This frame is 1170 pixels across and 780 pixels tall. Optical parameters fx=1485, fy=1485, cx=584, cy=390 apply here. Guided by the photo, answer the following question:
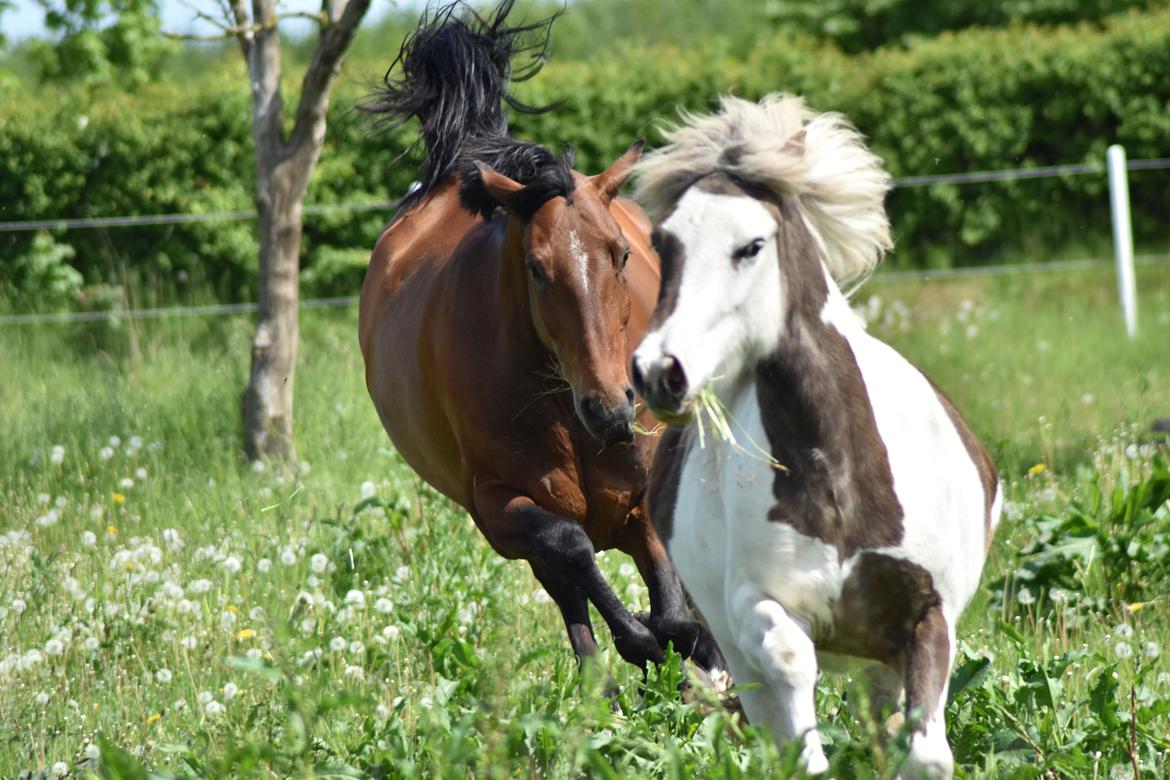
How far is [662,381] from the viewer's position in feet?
10.0

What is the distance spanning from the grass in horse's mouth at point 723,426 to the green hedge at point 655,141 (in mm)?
9785

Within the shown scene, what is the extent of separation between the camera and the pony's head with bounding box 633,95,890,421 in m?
3.11

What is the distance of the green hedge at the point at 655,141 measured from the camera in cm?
1288

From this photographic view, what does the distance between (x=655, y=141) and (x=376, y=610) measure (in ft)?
31.0

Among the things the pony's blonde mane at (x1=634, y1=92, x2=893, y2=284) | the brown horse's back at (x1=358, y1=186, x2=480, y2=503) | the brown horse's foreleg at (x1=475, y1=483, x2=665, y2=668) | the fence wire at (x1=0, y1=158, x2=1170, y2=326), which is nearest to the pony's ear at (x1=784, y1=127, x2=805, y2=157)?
the pony's blonde mane at (x1=634, y1=92, x2=893, y2=284)

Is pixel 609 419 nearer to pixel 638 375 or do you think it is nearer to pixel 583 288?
pixel 583 288

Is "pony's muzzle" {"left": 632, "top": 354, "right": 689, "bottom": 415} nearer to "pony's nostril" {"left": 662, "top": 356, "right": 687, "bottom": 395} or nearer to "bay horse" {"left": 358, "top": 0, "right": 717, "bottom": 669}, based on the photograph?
"pony's nostril" {"left": 662, "top": 356, "right": 687, "bottom": 395}

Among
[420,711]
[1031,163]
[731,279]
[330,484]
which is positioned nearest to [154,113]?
[330,484]

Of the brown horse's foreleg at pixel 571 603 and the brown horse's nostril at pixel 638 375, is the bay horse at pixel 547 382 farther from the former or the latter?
the brown horse's nostril at pixel 638 375

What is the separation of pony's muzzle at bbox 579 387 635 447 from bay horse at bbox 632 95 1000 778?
0.77 metres

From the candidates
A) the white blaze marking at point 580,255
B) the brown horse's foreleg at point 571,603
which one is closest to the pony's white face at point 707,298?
the white blaze marking at point 580,255

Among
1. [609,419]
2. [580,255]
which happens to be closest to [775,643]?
[609,419]

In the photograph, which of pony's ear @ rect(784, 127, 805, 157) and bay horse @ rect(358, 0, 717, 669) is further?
bay horse @ rect(358, 0, 717, 669)

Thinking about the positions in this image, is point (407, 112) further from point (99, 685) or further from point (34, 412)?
point (34, 412)
